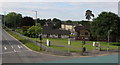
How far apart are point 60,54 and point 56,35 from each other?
5705cm

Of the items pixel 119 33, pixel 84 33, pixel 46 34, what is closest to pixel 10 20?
pixel 46 34

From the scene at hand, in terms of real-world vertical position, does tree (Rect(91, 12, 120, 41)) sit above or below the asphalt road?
above

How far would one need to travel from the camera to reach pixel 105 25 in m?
62.6

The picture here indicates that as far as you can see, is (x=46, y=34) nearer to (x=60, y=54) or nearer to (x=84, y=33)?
(x=84, y=33)

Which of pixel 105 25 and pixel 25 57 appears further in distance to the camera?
pixel 105 25

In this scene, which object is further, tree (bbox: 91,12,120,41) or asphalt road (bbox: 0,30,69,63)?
tree (bbox: 91,12,120,41)

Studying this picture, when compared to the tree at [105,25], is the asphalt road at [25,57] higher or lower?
lower

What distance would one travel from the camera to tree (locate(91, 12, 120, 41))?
60469 millimetres

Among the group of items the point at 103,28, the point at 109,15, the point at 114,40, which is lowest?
the point at 114,40

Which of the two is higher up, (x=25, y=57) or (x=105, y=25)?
(x=105, y=25)

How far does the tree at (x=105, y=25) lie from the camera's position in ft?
198

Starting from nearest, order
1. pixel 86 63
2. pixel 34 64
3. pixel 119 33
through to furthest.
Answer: pixel 34 64, pixel 86 63, pixel 119 33

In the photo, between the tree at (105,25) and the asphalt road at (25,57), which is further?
the tree at (105,25)

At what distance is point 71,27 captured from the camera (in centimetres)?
16325
